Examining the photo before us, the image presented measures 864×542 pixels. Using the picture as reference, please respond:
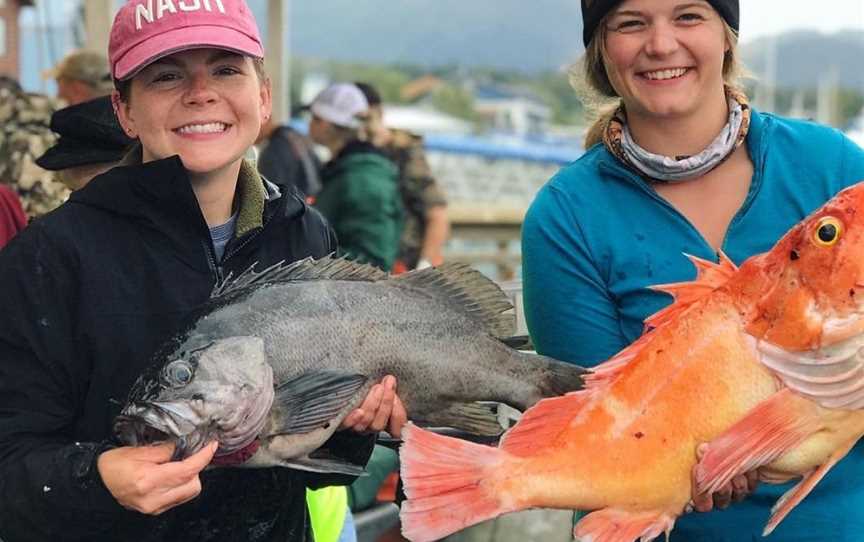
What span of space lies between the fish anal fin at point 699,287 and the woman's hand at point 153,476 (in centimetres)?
97

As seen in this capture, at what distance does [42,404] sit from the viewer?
2371 mm

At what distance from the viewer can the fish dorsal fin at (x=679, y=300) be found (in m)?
Result: 2.34

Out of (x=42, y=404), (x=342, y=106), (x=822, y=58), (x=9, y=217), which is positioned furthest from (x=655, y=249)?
(x=822, y=58)

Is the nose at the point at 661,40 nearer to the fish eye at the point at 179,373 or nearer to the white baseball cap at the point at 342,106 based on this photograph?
the fish eye at the point at 179,373

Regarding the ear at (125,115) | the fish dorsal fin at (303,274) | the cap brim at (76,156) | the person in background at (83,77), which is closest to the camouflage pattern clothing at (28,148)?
the person in background at (83,77)

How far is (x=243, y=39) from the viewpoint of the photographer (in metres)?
2.65

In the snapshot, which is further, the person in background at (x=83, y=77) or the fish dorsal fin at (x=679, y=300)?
the person in background at (x=83, y=77)

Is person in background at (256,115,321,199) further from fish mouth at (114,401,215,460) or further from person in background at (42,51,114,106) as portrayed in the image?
fish mouth at (114,401,215,460)

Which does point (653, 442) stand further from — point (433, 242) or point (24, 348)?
point (433, 242)

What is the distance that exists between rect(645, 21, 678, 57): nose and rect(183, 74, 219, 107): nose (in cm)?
106

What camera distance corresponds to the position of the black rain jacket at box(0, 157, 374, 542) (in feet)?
7.64

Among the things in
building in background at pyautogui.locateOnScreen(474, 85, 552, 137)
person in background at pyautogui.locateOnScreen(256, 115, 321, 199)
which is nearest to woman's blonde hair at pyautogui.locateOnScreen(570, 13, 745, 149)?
person in background at pyautogui.locateOnScreen(256, 115, 321, 199)

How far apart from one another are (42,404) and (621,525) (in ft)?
4.03

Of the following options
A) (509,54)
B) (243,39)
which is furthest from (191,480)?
(509,54)
